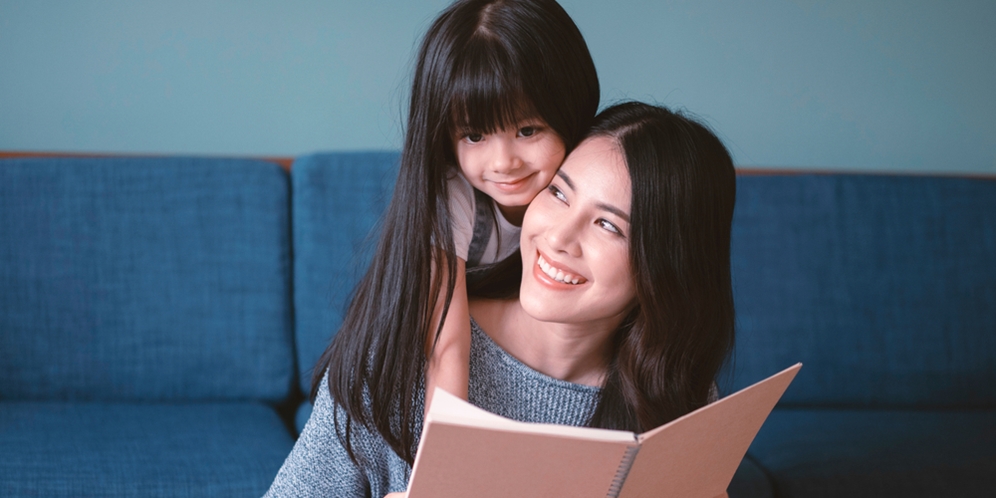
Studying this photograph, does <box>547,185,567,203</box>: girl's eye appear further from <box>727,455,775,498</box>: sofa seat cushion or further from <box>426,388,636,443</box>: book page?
<box>727,455,775,498</box>: sofa seat cushion

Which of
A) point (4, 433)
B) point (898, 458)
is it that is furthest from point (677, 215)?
point (4, 433)

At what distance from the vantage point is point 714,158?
1.18m

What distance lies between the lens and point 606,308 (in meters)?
1.23

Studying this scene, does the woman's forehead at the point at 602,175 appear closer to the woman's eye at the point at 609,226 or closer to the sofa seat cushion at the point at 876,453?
the woman's eye at the point at 609,226

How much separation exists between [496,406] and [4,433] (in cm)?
97

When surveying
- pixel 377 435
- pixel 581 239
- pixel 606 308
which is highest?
pixel 581 239

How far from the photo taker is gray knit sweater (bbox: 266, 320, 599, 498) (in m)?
1.29

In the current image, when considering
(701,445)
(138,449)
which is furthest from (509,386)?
(138,449)

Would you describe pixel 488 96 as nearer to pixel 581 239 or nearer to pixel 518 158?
pixel 518 158

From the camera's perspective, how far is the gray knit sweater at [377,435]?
1.29 meters

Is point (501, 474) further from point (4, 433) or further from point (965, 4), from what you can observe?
point (965, 4)

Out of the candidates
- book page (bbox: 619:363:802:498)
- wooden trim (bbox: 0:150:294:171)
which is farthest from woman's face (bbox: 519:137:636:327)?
wooden trim (bbox: 0:150:294:171)

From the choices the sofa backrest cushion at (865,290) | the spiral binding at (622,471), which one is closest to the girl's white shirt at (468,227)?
the spiral binding at (622,471)

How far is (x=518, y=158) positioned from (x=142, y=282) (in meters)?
1.03
